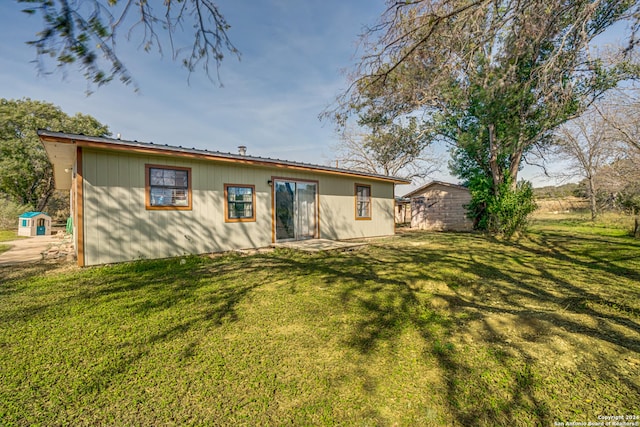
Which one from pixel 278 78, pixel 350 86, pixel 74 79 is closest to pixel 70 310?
pixel 74 79

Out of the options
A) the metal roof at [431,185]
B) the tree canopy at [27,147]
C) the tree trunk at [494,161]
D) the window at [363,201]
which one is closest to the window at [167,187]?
the window at [363,201]

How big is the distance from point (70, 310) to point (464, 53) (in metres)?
5.79

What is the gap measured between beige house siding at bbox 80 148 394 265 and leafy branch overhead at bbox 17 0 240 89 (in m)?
4.20

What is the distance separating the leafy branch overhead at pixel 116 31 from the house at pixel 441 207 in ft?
47.0

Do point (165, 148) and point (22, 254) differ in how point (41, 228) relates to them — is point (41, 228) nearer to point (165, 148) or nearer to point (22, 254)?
point (22, 254)

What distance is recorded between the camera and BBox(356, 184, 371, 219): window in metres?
10.6

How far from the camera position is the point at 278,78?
966cm

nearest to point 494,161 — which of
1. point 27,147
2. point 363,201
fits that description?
point 363,201

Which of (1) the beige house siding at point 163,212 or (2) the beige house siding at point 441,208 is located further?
(2) the beige house siding at point 441,208

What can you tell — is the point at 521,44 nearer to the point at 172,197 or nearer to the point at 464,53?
the point at 464,53

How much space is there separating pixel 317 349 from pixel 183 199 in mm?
5451

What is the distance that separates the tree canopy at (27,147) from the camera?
16.1 meters

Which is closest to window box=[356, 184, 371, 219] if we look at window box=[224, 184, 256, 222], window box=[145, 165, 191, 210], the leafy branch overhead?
window box=[224, 184, 256, 222]

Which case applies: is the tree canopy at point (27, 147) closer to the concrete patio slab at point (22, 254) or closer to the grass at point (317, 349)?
the concrete patio slab at point (22, 254)
